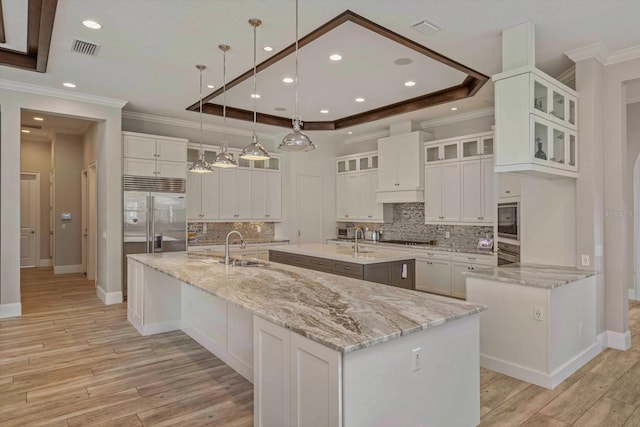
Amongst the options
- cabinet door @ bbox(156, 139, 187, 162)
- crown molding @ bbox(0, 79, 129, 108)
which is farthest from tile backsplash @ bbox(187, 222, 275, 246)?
crown molding @ bbox(0, 79, 129, 108)

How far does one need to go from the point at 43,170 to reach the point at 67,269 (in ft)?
8.96

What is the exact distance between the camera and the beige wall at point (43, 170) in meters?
9.21

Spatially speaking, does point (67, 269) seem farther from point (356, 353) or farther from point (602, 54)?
point (602, 54)

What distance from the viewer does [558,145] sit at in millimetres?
3574

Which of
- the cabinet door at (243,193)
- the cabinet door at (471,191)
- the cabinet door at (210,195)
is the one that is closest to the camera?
the cabinet door at (471,191)

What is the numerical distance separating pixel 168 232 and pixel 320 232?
3.34 meters

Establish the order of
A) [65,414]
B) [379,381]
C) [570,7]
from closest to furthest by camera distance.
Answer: [379,381], [65,414], [570,7]

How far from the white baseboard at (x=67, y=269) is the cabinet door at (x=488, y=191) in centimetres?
877

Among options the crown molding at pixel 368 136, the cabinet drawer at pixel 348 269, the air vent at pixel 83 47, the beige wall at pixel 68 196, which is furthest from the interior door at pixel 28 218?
the cabinet drawer at pixel 348 269

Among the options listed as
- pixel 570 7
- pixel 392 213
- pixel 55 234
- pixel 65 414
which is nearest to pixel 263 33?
pixel 570 7

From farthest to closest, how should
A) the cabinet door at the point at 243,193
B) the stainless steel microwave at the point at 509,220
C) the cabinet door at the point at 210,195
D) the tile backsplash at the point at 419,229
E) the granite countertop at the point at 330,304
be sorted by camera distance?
the cabinet door at the point at 243,193 → the cabinet door at the point at 210,195 → the tile backsplash at the point at 419,229 → the stainless steel microwave at the point at 509,220 → the granite countertop at the point at 330,304

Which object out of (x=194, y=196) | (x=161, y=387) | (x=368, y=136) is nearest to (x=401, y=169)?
(x=368, y=136)

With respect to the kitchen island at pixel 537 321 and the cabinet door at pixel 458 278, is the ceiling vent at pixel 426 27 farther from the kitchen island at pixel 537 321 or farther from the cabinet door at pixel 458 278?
the cabinet door at pixel 458 278

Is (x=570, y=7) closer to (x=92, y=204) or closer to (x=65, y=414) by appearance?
(x=65, y=414)
